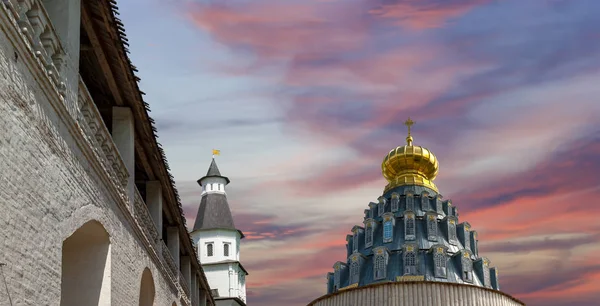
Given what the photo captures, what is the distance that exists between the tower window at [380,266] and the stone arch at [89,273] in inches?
2114

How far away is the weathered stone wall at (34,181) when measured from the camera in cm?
756

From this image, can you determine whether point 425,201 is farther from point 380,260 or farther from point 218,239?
point 218,239

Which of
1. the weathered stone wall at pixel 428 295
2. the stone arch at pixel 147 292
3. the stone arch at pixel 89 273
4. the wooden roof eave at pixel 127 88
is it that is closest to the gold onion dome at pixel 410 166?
the weathered stone wall at pixel 428 295

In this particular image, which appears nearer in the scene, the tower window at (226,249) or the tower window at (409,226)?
the tower window at (409,226)

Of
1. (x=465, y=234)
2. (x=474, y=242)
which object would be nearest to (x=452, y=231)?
(x=465, y=234)

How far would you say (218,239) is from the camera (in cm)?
6969

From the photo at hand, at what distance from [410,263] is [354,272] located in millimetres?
5214

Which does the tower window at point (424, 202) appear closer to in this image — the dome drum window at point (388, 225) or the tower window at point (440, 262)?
the dome drum window at point (388, 225)

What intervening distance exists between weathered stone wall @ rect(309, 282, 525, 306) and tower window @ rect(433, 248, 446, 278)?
92.5 ft

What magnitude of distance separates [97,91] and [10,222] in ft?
23.0

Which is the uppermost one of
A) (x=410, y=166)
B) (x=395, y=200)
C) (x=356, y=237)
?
(x=410, y=166)

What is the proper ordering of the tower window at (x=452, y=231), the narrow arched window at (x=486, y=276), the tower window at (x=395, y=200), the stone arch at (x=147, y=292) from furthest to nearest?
the tower window at (x=395, y=200) → the tower window at (x=452, y=231) → the narrow arched window at (x=486, y=276) → the stone arch at (x=147, y=292)

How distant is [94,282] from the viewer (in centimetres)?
1145

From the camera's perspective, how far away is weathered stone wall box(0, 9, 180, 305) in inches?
298
